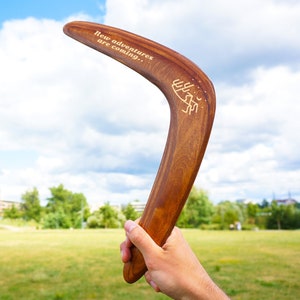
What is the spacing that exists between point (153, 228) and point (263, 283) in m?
5.59

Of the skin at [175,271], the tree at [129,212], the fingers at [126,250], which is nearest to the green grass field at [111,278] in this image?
the fingers at [126,250]

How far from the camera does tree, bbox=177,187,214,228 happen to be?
104 ft

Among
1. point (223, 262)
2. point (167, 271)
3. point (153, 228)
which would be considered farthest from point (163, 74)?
point (223, 262)

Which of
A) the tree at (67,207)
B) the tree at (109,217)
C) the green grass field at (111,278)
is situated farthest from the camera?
the tree at (67,207)

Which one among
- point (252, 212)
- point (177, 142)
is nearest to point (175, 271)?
point (177, 142)

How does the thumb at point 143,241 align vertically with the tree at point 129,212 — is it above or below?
below

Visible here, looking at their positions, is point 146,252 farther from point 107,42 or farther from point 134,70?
point 107,42

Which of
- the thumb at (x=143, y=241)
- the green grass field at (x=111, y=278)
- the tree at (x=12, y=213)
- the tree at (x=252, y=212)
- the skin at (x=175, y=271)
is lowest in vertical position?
the green grass field at (x=111, y=278)

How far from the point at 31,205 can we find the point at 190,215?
44.1ft

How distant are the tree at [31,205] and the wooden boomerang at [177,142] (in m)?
34.4

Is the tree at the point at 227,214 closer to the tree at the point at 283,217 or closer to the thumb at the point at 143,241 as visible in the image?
the tree at the point at 283,217

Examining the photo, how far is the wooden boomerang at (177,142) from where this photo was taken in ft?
3.96

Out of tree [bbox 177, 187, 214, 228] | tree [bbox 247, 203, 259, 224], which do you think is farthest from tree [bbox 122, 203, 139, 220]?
tree [bbox 247, 203, 259, 224]

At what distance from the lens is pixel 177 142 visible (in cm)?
123
